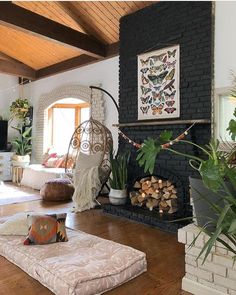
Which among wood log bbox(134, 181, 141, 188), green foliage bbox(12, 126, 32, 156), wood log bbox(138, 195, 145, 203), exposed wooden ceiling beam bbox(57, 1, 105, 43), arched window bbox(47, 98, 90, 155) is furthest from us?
arched window bbox(47, 98, 90, 155)


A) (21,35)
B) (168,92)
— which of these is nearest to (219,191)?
(168,92)

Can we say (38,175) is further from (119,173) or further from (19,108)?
(119,173)

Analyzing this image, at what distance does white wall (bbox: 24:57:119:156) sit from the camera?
5.28m

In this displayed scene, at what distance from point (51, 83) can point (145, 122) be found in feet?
12.4

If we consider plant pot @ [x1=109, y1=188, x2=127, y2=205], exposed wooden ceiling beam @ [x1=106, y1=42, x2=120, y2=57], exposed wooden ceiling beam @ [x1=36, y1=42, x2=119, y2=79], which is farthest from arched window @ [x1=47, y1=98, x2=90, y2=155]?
plant pot @ [x1=109, y1=188, x2=127, y2=205]

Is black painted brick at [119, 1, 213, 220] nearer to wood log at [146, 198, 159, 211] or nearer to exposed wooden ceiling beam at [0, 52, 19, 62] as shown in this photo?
wood log at [146, 198, 159, 211]

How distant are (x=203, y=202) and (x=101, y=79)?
13.9 feet

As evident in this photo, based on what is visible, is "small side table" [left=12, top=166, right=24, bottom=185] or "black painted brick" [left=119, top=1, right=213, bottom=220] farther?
"small side table" [left=12, top=166, right=24, bottom=185]

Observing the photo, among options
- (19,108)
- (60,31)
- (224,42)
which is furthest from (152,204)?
(19,108)

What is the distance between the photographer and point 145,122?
4008 millimetres

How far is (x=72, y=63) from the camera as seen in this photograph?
6152 mm

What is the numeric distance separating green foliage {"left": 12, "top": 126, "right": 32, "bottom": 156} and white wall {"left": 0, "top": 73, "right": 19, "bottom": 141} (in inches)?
15.6

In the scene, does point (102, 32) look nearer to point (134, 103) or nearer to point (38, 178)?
point (134, 103)

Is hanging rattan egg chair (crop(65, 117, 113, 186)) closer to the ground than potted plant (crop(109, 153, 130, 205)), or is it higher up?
higher up
